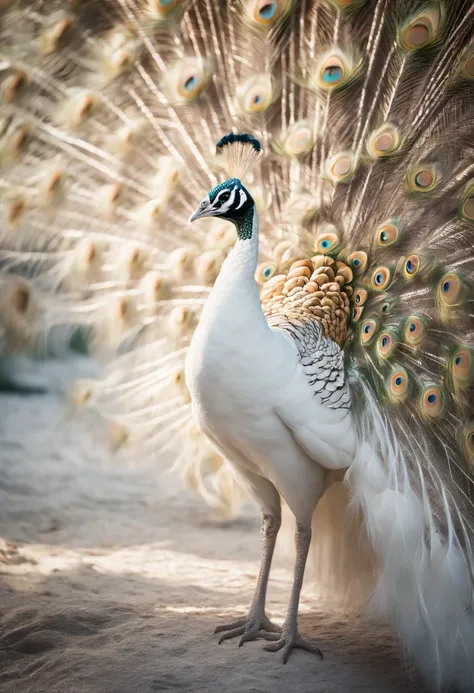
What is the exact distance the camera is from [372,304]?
8.03ft

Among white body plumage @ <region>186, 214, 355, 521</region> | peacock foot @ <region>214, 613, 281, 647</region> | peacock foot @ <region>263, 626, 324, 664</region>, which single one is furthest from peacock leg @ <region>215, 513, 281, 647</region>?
white body plumage @ <region>186, 214, 355, 521</region>

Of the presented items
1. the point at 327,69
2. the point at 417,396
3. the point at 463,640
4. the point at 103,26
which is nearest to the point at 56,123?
the point at 103,26

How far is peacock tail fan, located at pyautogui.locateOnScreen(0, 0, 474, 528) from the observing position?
7.59 feet

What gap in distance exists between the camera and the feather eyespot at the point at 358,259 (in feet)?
8.12

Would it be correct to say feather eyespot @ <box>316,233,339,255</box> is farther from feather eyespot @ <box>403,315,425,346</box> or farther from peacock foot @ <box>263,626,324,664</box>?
peacock foot @ <box>263,626,324,664</box>

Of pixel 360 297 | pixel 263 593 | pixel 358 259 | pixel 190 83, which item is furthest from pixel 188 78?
pixel 263 593

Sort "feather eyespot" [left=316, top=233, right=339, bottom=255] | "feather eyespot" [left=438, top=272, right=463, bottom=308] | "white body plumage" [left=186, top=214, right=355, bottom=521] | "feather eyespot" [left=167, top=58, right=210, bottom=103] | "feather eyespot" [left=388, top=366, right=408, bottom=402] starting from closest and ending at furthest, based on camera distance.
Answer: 1. "white body plumage" [left=186, top=214, right=355, bottom=521]
2. "feather eyespot" [left=438, top=272, right=463, bottom=308]
3. "feather eyespot" [left=388, top=366, right=408, bottom=402]
4. "feather eyespot" [left=316, top=233, right=339, bottom=255]
5. "feather eyespot" [left=167, top=58, right=210, bottom=103]

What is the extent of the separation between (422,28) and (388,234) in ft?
2.01

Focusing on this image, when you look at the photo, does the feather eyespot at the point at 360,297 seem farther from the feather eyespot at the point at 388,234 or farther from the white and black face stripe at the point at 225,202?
the white and black face stripe at the point at 225,202

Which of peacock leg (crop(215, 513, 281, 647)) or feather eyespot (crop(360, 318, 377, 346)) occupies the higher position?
feather eyespot (crop(360, 318, 377, 346))

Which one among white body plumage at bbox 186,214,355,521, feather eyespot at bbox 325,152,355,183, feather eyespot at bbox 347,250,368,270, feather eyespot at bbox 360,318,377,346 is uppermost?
feather eyespot at bbox 325,152,355,183

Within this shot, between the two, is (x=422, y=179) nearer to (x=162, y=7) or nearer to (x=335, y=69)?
(x=335, y=69)

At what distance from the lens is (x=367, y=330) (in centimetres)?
242

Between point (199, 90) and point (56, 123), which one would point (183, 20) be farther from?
point (56, 123)
